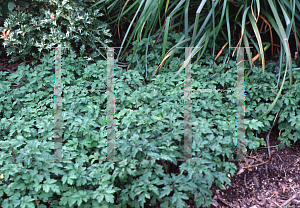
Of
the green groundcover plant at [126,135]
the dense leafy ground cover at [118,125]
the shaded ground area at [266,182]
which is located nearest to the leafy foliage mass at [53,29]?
the dense leafy ground cover at [118,125]

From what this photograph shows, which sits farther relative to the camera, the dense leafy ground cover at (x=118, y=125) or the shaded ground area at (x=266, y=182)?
the shaded ground area at (x=266, y=182)

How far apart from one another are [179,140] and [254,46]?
1693 mm

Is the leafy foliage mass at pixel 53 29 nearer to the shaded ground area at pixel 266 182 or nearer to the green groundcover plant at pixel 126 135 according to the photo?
the green groundcover plant at pixel 126 135

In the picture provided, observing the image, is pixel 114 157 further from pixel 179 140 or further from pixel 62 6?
pixel 62 6

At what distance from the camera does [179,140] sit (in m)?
2.11

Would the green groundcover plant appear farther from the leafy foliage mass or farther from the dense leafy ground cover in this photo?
the leafy foliage mass

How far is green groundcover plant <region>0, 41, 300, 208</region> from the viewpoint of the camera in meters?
1.84

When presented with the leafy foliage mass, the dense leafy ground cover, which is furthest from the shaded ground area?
the leafy foliage mass

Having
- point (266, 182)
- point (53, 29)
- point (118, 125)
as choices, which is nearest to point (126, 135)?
point (118, 125)

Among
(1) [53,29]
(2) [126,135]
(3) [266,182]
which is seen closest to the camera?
(2) [126,135]

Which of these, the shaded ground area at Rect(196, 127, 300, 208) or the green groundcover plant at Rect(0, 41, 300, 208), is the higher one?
the green groundcover plant at Rect(0, 41, 300, 208)

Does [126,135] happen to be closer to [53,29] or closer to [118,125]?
[118,125]

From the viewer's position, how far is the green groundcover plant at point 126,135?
6.04 ft

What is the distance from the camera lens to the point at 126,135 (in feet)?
7.04
